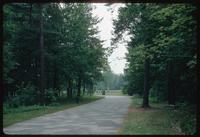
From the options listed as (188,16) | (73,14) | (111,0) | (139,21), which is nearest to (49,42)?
(73,14)

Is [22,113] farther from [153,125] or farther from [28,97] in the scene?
[153,125]

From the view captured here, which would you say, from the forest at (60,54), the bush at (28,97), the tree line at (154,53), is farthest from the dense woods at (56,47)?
the tree line at (154,53)

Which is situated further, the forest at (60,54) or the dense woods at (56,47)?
the dense woods at (56,47)

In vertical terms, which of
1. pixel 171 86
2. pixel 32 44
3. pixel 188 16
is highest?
pixel 32 44

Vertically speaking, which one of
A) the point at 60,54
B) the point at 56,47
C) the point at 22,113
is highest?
the point at 56,47

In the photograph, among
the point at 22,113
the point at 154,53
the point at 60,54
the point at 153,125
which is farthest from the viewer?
the point at 60,54

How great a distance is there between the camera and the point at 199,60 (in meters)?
4.25

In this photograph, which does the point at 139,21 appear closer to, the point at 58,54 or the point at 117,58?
the point at 117,58

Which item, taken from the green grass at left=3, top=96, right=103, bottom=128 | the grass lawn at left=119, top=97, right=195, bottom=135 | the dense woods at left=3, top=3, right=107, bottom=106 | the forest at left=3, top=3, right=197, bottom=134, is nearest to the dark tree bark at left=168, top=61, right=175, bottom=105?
the forest at left=3, top=3, right=197, bottom=134

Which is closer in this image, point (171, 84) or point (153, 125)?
point (153, 125)

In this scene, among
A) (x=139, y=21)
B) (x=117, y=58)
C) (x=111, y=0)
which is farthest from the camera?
(x=117, y=58)

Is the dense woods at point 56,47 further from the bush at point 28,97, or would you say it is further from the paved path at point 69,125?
the paved path at point 69,125

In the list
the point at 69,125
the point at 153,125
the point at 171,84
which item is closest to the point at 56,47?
the point at 171,84

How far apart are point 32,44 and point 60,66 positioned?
4744 mm
